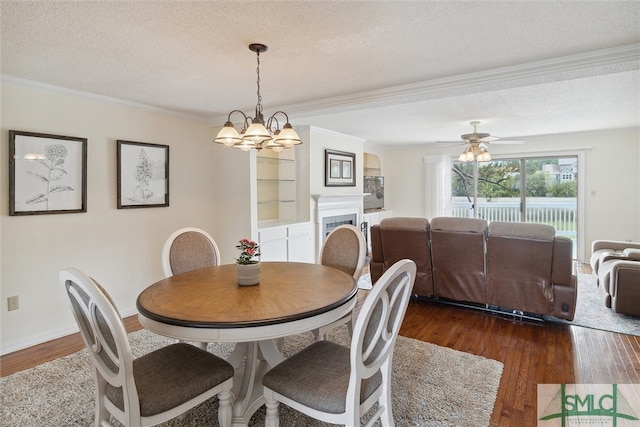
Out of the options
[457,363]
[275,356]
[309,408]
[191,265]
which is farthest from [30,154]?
[457,363]

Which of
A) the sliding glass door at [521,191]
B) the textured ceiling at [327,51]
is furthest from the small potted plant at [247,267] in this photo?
the sliding glass door at [521,191]

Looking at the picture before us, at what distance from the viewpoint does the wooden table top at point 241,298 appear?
1562mm

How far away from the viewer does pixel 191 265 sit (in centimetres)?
276

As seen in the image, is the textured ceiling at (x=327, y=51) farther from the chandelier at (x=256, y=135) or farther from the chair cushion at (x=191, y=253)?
the chair cushion at (x=191, y=253)

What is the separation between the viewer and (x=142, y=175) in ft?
12.2

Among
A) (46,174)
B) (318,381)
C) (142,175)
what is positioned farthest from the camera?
(142,175)

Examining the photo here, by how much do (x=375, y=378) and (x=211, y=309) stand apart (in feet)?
2.80

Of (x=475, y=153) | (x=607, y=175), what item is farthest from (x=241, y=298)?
(x=607, y=175)

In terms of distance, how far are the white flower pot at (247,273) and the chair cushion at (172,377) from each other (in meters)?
0.45

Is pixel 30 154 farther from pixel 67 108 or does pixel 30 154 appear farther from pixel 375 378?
pixel 375 378

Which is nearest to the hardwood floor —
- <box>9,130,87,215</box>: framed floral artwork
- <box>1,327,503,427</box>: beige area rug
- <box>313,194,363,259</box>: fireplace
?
<box>1,327,503,427</box>: beige area rug

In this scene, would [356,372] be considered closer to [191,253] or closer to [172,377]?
[172,377]

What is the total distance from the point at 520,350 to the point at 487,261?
905 mm

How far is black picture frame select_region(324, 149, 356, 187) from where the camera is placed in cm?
540
